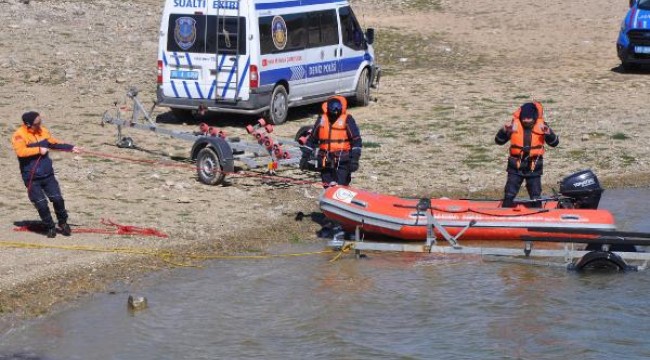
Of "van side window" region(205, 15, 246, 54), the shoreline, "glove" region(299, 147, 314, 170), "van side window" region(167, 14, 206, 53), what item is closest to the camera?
the shoreline

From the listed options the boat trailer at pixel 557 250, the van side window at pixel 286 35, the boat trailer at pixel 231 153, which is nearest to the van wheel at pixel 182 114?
the van side window at pixel 286 35

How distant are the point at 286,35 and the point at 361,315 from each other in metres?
8.64

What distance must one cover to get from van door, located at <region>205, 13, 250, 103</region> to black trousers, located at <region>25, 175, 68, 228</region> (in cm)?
619

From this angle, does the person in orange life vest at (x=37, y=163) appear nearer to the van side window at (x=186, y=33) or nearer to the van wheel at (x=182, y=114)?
the van side window at (x=186, y=33)

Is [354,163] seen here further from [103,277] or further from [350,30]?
[350,30]

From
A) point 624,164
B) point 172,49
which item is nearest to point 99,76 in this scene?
point 172,49

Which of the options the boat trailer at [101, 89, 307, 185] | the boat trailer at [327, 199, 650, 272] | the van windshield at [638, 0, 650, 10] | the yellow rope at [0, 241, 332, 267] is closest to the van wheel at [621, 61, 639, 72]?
the van windshield at [638, 0, 650, 10]

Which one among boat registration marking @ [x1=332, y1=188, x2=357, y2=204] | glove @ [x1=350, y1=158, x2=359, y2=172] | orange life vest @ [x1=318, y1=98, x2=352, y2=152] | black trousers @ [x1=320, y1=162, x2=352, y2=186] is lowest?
boat registration marking @ [x1=332, y1=188, x2=357, y2=204]

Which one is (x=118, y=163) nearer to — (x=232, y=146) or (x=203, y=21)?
(x=232, y=146)

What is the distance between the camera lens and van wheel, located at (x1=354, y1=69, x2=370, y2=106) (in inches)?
841

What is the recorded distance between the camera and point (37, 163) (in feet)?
40.4

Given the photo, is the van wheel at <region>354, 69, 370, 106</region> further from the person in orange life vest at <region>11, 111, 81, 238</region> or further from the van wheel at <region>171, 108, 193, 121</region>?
the person in orange life vest at <region>11, 111, 81, 238</region>

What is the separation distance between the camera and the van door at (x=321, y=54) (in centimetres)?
1978

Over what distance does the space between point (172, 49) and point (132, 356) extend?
30.5ft
